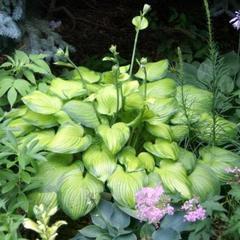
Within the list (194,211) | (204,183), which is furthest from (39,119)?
(194,211)

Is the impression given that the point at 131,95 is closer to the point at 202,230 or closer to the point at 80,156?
the point at 80,156

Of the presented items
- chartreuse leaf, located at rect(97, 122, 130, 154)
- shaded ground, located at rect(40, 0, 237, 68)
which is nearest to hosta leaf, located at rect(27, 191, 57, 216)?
chartreuse leaf, located at rect(97, 122, 130, 154)

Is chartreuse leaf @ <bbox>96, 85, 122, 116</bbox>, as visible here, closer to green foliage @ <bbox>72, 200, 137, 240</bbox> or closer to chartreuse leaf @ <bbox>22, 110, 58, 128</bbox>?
chartreuse leaf @ <bbox>22, 110, 58, 128</bbox>

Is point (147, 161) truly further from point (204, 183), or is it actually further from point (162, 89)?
point (162, 89)

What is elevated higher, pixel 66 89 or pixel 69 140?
pixel 66 89

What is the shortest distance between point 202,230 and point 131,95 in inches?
37.3

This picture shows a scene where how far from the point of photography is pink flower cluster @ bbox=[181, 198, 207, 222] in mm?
2461

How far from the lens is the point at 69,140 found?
300 cm

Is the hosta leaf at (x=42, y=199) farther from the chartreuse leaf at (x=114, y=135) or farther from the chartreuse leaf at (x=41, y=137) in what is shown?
the chartreuse leaf at (x=114, y=135)

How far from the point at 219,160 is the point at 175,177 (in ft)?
A: 1.14

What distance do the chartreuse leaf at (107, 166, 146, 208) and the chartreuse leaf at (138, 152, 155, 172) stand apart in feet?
0.35

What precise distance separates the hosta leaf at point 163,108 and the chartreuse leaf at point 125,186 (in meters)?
0.45

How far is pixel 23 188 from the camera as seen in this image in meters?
2.83

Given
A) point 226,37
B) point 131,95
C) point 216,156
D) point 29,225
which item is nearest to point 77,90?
point 131,95
